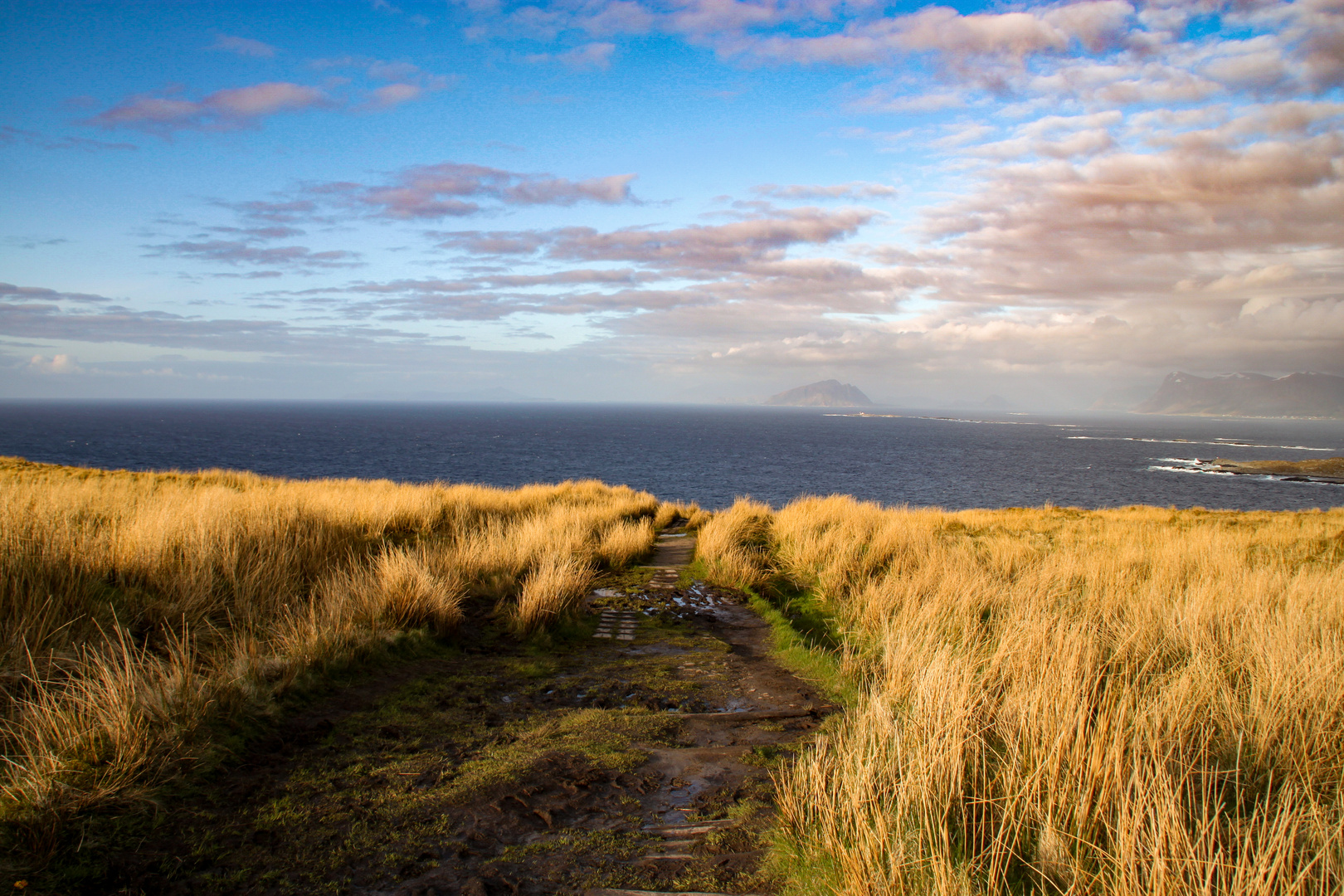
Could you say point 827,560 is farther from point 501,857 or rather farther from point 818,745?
point 501,857

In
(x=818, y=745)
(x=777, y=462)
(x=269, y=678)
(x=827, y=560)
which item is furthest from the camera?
(x=777, y=462)

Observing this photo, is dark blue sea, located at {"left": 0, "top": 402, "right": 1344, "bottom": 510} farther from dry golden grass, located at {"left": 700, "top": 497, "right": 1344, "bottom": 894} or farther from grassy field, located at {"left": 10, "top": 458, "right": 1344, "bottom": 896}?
dry golden grass, located at {"left": 700, "top": 497, "right": 1344, "bottom": 894}

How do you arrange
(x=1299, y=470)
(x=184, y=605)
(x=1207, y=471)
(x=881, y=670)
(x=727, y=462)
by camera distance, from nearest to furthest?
(x=881, y=670)
(x=184, y=605)
(x=1299, y=470)
(x=727, y=462)
(x=1207, y=471)

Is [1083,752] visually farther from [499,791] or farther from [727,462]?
[727,462]

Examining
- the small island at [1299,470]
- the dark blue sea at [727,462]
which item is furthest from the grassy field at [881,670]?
the small island at [1299,470]

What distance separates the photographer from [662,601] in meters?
9.15

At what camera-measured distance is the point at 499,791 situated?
12.6ft

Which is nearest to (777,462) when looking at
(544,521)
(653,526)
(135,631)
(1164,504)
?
(1164,504)

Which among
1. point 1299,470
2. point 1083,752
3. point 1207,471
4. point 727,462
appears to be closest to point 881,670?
point 1083,752

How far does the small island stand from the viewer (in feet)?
211

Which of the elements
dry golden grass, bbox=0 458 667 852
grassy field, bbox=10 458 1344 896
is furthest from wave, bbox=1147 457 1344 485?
dry golden grass, bbox=0 458 667 852

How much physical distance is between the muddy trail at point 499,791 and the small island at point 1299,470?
8346 centimetres

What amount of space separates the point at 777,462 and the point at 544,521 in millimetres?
62061

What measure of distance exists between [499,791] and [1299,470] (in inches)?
3685
